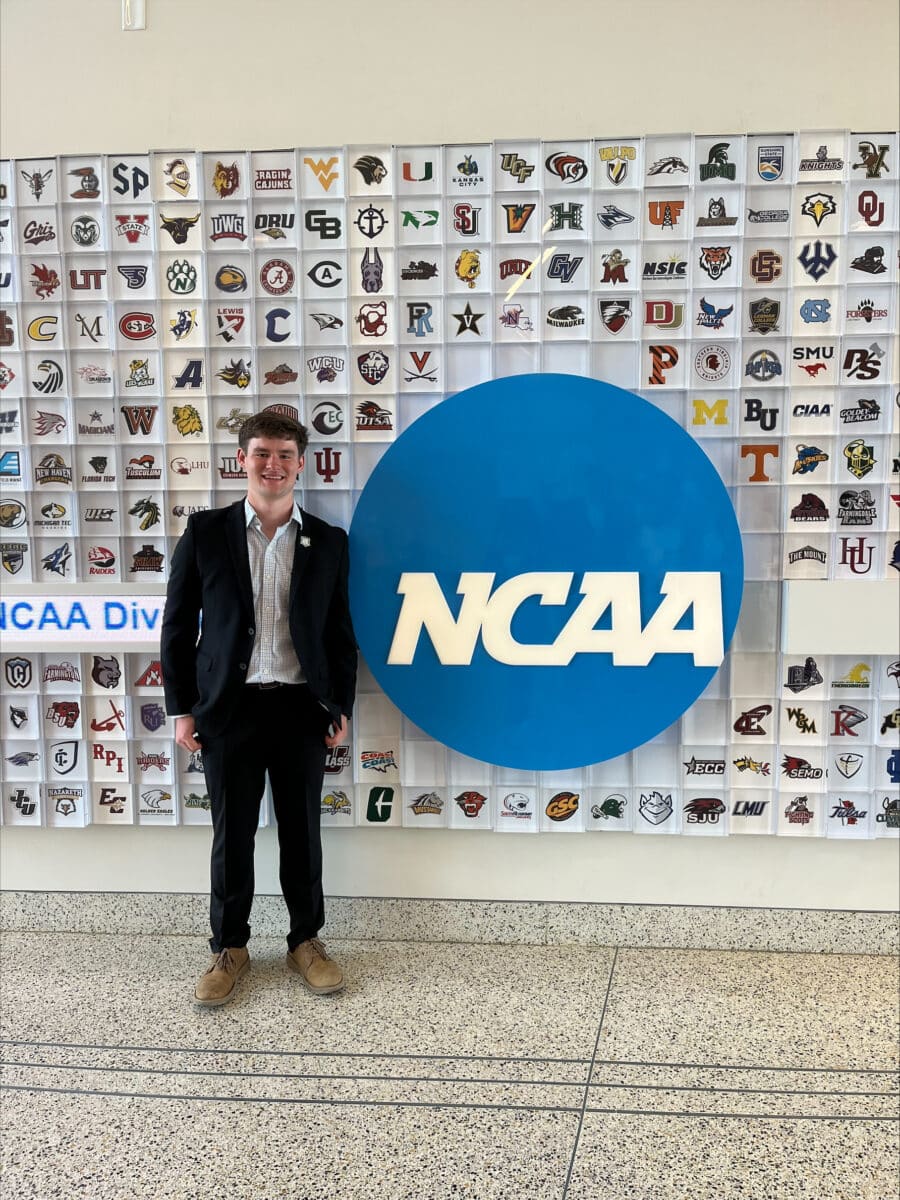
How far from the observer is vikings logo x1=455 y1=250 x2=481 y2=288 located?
8.70ft

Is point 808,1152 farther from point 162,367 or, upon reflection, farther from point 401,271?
point 162,367

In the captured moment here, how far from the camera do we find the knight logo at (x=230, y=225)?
2.68 m

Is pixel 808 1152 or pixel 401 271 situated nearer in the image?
pixel 808 1152

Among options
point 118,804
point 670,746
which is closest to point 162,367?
point 118,804

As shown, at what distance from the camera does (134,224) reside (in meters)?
2.70

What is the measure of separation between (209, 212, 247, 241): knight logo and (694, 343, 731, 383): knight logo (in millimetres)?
1435

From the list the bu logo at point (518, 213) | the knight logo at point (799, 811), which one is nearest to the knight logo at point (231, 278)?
the bu logo at point (518, 213)

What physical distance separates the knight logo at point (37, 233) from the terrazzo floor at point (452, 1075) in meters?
2.25

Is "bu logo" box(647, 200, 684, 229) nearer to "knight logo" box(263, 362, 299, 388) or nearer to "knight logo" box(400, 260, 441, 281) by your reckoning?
"knight logo" box(400, 260, 441, 281)

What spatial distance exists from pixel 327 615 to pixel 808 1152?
177cm

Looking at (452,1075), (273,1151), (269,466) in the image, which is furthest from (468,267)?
(273,1151)

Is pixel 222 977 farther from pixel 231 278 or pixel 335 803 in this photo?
pixel 231 278

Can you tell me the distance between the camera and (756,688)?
2734 millimetres

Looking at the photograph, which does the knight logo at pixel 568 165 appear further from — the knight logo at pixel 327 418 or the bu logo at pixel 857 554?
the bu logo at pixel 857 554
